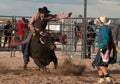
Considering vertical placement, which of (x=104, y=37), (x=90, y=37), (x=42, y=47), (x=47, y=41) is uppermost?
(x=104, y=37)

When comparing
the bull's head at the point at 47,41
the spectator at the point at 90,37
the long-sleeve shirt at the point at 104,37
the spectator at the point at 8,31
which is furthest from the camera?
the spectator at the point at 8,31

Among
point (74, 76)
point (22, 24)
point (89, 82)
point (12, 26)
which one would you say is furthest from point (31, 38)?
point (12, 26)

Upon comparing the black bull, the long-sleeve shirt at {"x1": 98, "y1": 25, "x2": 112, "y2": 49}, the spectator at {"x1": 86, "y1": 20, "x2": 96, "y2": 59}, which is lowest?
the spectator at {"x1": 86, "y1": 20, "x2": 96, "y2": 59}

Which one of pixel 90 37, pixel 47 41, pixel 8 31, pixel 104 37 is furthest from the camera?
pixel 8 31

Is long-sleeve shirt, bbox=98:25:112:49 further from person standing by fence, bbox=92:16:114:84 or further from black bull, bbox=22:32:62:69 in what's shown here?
black bull, bbox=22:32:62:69

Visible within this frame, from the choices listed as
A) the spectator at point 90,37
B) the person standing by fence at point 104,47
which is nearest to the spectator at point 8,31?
the spectator at point 90,37

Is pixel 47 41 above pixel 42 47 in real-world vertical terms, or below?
above

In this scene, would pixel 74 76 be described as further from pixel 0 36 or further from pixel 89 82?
pixel 0 36

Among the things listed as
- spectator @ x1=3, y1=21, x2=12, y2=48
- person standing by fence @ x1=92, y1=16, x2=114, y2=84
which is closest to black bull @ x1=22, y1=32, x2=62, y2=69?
person standing by fence @ x1=92, y1=16, x2=114, y2=84

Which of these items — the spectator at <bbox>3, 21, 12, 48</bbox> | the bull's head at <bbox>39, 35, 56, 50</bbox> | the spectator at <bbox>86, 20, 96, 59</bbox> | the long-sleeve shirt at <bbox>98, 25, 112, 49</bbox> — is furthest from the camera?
the spectator at <bbox>3, 21, 12, 48</bbox>

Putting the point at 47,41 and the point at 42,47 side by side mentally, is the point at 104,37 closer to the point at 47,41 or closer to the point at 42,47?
the point at 47,41

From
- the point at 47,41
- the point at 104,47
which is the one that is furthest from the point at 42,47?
the point at 104,47

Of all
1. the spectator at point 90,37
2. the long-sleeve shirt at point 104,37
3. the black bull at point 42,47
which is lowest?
the spectator at point 90,37

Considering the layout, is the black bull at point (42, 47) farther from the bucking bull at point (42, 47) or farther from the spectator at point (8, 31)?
the spectator at point (8, 31)
